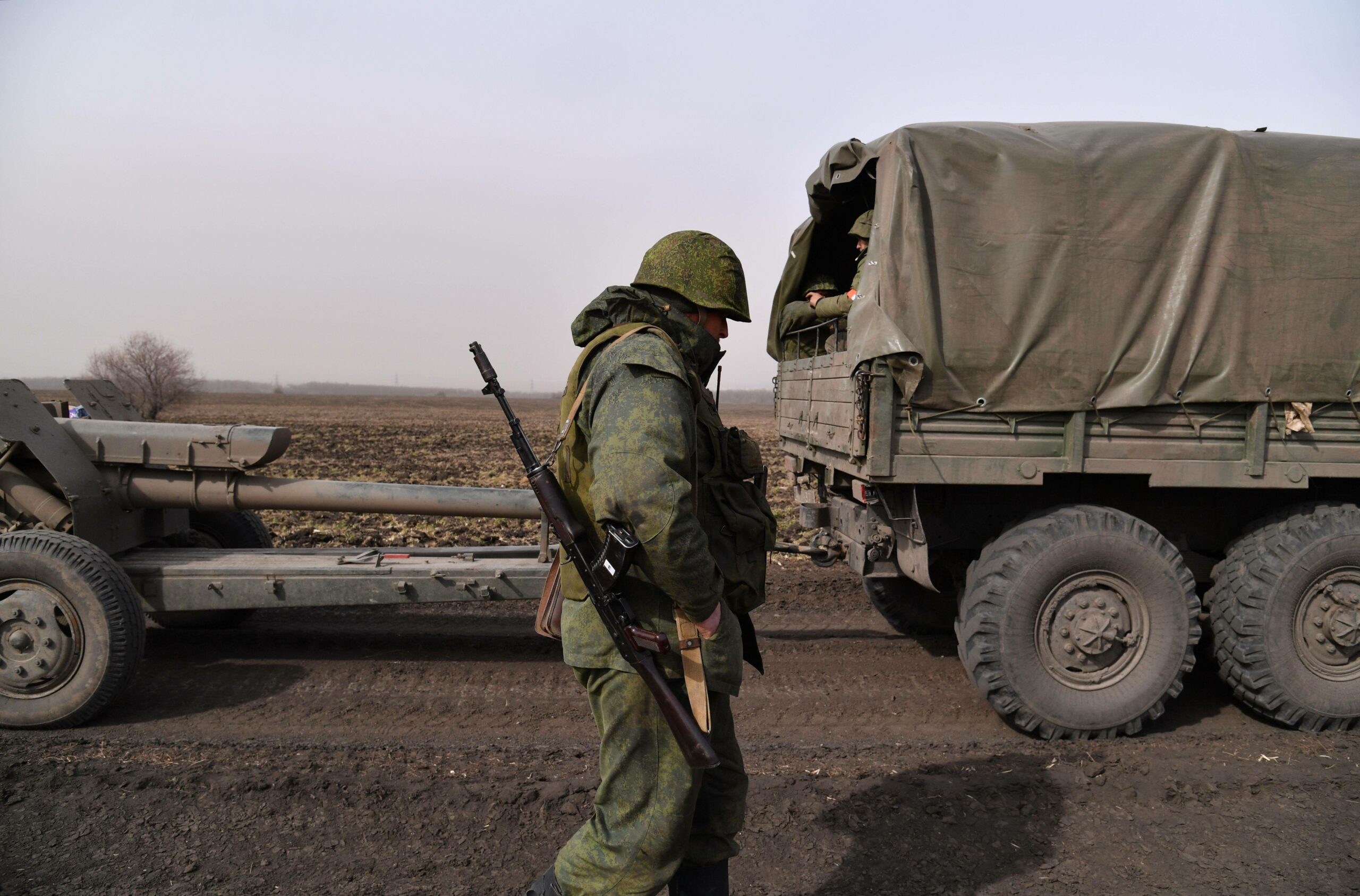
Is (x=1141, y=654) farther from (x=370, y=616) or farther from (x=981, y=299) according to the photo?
(x=370, y=616)

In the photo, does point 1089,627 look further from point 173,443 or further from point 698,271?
point 173,443

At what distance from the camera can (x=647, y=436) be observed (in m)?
2.18

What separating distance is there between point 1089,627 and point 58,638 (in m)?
5.38

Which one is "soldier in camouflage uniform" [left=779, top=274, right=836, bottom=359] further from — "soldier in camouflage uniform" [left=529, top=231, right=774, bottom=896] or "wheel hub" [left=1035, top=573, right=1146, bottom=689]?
"soldier in camouflage uniform" [left=529, top=231, right=774, bottom=896]

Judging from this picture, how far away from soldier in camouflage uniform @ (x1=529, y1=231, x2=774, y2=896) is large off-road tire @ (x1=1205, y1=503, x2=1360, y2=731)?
3.29 meters

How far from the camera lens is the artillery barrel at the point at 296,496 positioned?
537 cm

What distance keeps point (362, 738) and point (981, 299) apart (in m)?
3.87

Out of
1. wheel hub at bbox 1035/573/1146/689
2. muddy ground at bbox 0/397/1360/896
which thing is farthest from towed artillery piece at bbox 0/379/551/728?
wheel hub at bbox 1035/573/1146/689

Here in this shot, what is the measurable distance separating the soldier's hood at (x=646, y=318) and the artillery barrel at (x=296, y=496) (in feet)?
9.56

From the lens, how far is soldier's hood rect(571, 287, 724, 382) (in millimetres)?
2523

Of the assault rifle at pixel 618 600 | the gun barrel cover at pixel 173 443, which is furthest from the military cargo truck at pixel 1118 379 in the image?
the gun barrel cover at pixel 173 443

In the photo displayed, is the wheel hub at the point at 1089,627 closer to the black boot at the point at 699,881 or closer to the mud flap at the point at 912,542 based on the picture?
the mud flap at the point at 912,542

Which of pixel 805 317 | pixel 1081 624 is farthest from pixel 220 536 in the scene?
pixel 1081 624

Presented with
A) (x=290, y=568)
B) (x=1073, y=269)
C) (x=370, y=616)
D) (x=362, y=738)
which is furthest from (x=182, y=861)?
(x=1073, y=269)
